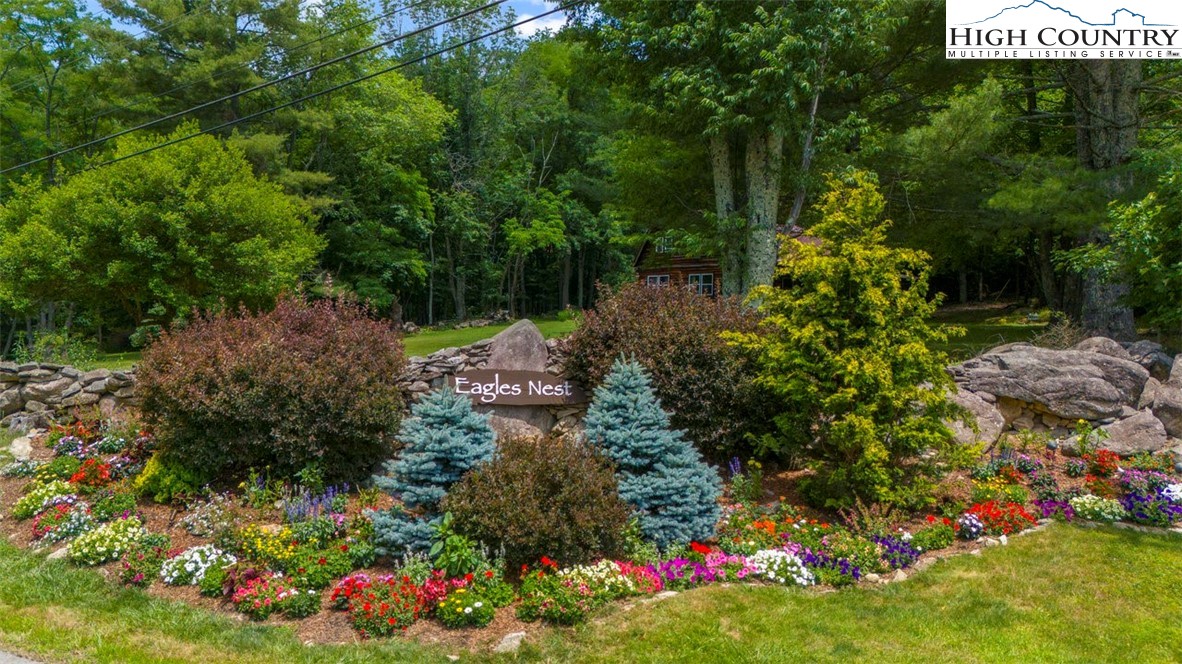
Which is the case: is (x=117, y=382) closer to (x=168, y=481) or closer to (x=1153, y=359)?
(x=168, y=481)

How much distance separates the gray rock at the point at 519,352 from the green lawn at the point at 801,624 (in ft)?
12.5

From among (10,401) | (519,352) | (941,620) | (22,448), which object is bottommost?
(941,620)

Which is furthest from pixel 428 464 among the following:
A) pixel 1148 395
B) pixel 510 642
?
pixel 1148 395

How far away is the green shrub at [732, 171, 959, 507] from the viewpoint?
5.88 m

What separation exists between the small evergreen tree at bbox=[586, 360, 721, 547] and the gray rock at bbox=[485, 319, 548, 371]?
68.1 inches

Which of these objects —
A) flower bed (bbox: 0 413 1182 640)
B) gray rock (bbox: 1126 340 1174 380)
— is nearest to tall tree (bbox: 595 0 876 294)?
gray rock (bbox: 1126 340 1174 380)

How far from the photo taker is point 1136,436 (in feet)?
24.1

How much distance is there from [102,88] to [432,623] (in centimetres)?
2572

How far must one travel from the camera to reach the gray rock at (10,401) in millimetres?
9539

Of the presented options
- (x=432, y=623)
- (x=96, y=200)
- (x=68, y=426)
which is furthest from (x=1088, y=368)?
(x=96, y=200)

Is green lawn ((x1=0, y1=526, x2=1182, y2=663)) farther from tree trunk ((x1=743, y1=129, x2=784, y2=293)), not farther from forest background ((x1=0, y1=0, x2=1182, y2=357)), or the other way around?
tree trunk ((x1=743, y1=129, x2=784, y2=293))

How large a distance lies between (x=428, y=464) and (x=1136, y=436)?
24.0 ft

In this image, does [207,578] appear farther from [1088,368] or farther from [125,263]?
[125,263]

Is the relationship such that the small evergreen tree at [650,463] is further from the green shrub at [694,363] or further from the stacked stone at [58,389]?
the stacked stone at [58,389]
